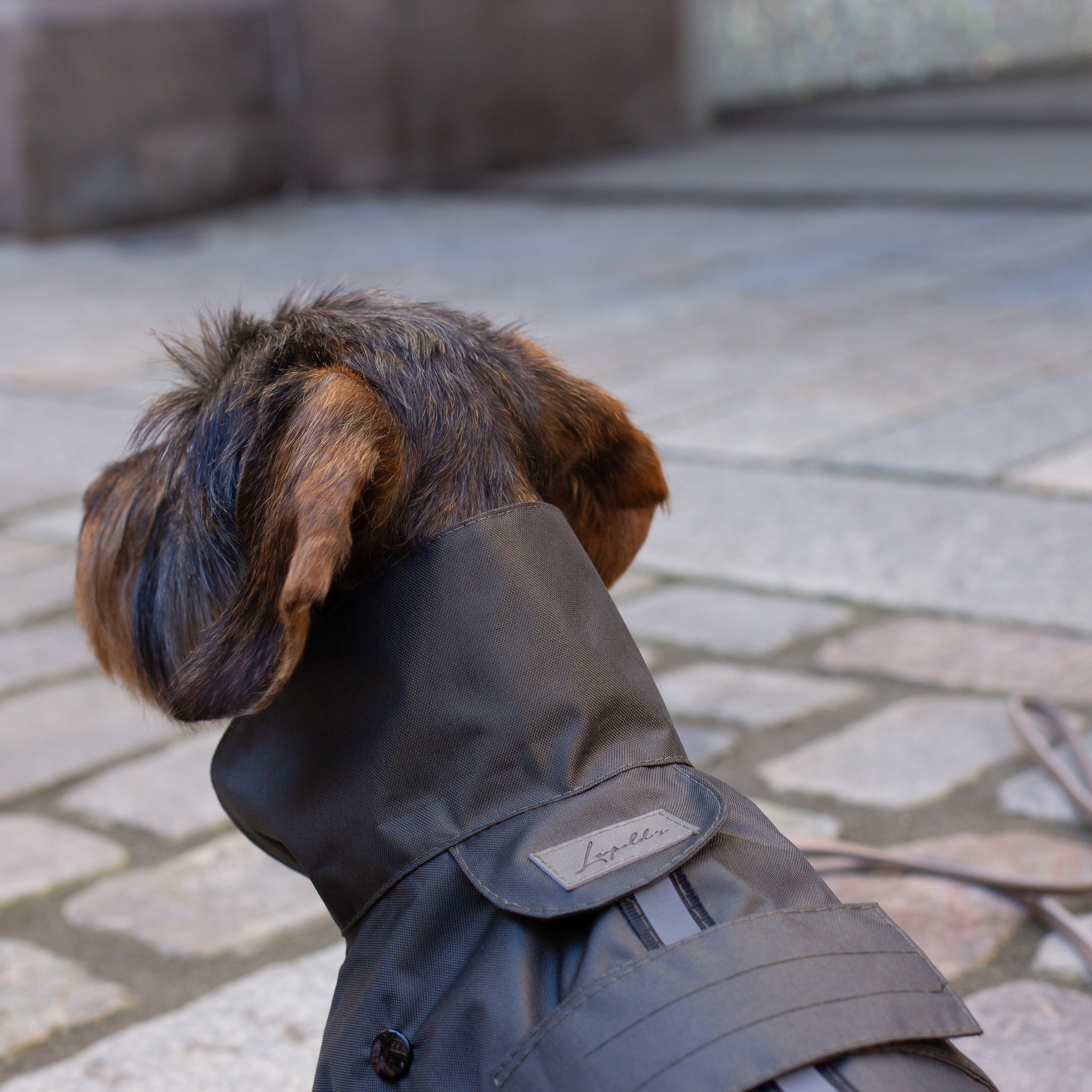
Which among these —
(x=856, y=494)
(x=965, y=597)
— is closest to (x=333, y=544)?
(x=965, y=597)

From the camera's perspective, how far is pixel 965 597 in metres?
3.79

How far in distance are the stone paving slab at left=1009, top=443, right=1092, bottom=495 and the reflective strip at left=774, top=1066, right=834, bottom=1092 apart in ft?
11.0

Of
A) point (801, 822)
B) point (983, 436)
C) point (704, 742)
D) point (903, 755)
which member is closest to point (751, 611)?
point (704, 742)

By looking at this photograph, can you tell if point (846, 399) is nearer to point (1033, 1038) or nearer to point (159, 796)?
point (159, 796)

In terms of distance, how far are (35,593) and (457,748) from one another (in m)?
2.96

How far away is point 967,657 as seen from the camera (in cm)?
349

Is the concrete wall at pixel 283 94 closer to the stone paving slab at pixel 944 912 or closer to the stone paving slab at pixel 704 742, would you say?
the stone paving slab at pixel 704 742

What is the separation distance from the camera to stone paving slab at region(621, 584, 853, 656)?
368 centimetres

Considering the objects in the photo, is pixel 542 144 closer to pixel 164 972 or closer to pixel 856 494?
pixel 856 494

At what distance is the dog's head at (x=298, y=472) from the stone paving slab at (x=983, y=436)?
9.56ft

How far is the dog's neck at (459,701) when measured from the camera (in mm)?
1550

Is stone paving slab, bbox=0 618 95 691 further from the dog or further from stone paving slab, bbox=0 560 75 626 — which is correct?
the dog

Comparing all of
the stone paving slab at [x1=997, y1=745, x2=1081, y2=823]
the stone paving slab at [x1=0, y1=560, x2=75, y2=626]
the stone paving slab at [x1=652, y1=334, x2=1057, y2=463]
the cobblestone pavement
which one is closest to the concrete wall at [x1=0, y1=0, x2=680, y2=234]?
the cobblestone pavement

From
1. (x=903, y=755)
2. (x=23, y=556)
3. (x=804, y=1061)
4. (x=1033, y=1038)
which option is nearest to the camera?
(x=804, y=1061)
